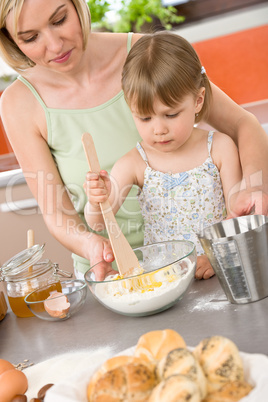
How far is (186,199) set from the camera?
1.46 metres

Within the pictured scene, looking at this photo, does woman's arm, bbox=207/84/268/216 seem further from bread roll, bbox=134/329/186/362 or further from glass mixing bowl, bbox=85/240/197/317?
bread roll, bbox=134/329/186/362

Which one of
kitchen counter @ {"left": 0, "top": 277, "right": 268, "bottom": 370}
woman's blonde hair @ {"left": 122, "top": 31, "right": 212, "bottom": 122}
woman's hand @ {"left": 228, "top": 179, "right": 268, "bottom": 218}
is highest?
woman's blonde hair @ {"left": 122, "top": 31, "right": 212, "bottom": 122}

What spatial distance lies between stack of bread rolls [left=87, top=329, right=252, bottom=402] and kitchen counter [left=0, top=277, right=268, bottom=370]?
0.76 feet

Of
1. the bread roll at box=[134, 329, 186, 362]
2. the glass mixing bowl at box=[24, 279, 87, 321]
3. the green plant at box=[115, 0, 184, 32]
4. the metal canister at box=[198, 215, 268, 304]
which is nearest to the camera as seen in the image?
the bread roll at box=[134, 329, 186, 362]

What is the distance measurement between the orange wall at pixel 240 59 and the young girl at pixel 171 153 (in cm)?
183

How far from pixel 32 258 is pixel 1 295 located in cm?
15

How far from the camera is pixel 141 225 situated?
1633 mm

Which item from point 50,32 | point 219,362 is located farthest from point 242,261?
point 50,32

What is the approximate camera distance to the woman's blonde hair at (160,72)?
4.15ft

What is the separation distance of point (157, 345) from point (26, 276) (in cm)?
58

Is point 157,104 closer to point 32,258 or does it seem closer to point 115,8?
point 32,258

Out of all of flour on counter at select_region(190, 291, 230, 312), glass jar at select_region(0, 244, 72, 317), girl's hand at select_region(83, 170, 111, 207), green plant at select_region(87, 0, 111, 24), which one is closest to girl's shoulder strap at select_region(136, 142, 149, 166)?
girl's hand at select_region(83, 170, 111, 207)

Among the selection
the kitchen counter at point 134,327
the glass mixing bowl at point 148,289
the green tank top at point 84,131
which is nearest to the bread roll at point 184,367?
the kitchen counter at point 134,327

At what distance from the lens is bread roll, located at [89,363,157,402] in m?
0.54
